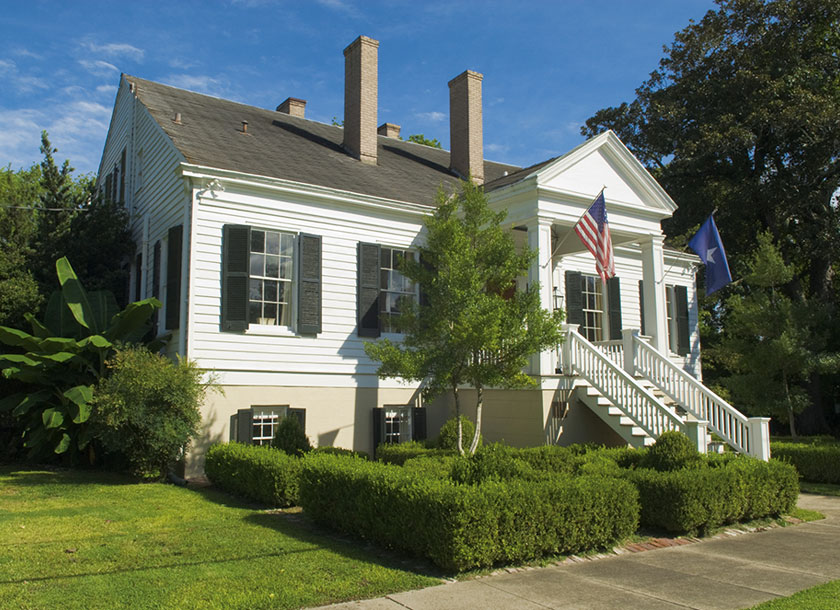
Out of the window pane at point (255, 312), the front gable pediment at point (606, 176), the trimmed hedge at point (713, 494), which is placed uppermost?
the front gable pediment at point (606, 176)

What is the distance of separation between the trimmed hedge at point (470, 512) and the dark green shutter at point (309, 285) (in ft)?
18.3

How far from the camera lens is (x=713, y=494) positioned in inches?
359

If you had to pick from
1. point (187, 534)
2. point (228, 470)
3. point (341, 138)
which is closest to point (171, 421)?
point (228, 470)

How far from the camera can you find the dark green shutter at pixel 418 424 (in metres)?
15.2

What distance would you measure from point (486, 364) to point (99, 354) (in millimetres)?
7227

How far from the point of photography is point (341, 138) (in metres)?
20.3

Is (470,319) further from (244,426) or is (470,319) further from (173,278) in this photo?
(173,278)

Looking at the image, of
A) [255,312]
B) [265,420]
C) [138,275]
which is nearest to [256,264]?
[255,312]

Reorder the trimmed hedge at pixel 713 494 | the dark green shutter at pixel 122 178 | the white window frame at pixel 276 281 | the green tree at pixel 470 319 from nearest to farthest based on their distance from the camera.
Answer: the trimmed hedge at pixel 713 494 < the green tree at pixel 470 319 < the white window frame at pixel 276 281 < the dark green shutter at pixel 122 178

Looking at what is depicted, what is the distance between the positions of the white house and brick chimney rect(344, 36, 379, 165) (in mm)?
804

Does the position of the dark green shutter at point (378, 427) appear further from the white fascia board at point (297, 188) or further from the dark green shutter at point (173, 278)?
the dark green shutter at point (173, 278)

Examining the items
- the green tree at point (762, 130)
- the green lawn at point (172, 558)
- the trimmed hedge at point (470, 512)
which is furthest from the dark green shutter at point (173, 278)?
the green tree at point (762, 130)

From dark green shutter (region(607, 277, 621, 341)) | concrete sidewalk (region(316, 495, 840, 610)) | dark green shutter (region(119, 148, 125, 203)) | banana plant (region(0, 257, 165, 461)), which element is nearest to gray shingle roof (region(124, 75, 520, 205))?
dark green shutter (region(119, 148, 125, 203))

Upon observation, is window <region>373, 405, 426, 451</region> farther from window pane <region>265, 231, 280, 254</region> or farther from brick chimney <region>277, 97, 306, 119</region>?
brick chimney <region>277, 97, 306, 119</region>
